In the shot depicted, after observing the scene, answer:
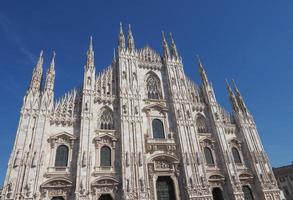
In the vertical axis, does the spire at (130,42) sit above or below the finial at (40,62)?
above

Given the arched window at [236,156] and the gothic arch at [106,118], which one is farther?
the arched window at [236,156]

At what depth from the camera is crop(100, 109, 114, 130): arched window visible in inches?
906

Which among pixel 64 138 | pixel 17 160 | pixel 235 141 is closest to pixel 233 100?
pixel 235 141

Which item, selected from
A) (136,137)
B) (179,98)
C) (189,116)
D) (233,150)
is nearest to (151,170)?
(136,137)

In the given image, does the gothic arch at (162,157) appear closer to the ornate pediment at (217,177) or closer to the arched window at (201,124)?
the ornate pediment at (217,177)

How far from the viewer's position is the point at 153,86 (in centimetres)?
2914

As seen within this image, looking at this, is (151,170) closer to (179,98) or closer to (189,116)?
(189,116)

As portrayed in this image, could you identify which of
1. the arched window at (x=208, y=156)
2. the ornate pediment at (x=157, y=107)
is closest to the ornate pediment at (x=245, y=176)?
the arched window at (x=208, y=156)

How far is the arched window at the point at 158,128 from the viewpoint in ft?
82.5

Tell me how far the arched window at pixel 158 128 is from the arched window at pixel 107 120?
17.7 ft

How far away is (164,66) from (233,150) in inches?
609

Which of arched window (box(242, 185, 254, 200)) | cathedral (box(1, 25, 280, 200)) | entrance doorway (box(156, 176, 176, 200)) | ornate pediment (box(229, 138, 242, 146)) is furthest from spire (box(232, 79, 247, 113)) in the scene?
entrance doorway (box(156, 176, 176, 200))

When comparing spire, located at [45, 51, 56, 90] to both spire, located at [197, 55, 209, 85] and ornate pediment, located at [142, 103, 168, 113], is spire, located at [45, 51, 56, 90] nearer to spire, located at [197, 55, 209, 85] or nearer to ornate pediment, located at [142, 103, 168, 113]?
ornate pediment, located at [142, 103, 168, 113]

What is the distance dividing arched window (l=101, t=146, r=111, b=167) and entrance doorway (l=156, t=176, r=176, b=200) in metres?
5.96
